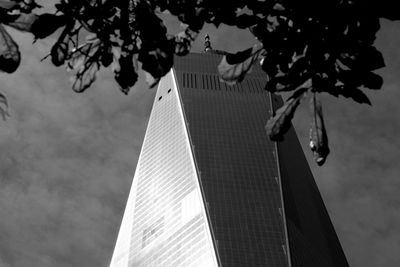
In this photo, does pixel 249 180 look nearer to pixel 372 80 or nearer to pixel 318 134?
pixel 318 134

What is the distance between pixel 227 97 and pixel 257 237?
1363 inches

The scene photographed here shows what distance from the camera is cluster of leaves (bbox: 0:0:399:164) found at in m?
2.53

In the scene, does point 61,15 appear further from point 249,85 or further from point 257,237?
point 249,85

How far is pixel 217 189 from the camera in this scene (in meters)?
72.6

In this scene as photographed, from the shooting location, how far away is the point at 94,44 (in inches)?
122

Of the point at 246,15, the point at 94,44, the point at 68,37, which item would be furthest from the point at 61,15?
the point at 246,15

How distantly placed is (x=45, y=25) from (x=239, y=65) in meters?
1.09

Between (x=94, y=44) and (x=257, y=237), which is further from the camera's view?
(x=257, y=237)

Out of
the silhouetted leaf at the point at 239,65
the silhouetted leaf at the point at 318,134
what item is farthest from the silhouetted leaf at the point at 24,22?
the silhouetted leaf at the point at 318,134

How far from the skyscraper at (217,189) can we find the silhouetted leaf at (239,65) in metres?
60.7

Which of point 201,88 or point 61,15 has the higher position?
point 61,15

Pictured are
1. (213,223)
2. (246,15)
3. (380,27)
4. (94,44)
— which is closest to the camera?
(380,27)

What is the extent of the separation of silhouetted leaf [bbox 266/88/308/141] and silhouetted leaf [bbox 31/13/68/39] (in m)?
1.28

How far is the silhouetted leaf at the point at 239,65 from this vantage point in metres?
2.86
